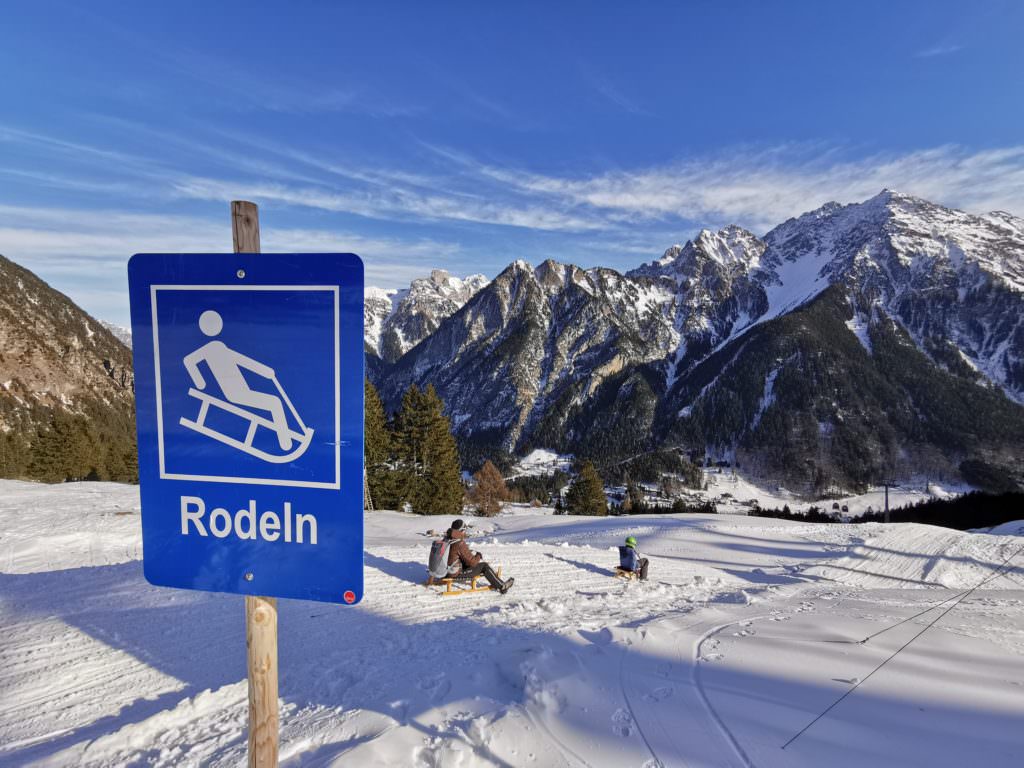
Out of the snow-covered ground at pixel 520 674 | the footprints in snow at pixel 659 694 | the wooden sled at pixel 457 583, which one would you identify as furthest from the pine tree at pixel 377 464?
the footprints in snow at pixel 659 694

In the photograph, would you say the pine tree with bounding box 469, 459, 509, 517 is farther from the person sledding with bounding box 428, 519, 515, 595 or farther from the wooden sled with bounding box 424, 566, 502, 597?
the person sledding with bounding box 428, 519, 515, 595

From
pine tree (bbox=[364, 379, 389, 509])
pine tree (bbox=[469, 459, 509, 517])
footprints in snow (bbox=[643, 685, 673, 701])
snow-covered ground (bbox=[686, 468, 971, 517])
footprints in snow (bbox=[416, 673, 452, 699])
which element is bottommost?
snow-covered ground (bbox=[686, 468, 971, 517])

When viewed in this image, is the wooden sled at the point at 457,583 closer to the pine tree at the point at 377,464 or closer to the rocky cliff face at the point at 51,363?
the pine tree at the point at 377,464

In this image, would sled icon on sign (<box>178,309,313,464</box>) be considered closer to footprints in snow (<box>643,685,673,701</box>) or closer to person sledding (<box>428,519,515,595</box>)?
footprints in snow (<box>643,685,673,701</box>)

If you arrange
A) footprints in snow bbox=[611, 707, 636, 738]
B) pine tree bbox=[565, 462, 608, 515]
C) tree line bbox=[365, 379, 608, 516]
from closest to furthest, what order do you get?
1. footprints in snow bbox=[611, 707, 636, 738]
2. tree line bbox=[365, 379, 608, 516]
3. pine tree bbox=[565, 462, 608, 515]

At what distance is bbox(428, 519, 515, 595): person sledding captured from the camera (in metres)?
9.37

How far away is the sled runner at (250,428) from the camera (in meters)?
2.09

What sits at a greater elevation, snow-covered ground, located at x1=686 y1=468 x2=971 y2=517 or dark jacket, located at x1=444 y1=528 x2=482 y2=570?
dark jacket, located at x1=444 y1=528 x2=482 y2=570

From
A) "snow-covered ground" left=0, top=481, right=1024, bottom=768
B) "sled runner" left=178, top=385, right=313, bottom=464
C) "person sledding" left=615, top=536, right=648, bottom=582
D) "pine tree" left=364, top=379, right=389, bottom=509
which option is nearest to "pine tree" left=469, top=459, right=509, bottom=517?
"pine tree" left=364, top=379, right=389, bottom=509

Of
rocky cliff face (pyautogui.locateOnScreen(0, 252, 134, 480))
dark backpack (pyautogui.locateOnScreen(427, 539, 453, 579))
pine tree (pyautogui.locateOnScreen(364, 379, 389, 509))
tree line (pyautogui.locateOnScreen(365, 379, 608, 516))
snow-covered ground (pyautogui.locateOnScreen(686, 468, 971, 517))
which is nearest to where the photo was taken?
dark backpack (pyautogui.locateOnScreen(427, 539, 453, 579))

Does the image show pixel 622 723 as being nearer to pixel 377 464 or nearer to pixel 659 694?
pixel 659 694

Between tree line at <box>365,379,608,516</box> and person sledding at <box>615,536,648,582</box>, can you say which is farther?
tree line at <box>365,379,608,516</box>

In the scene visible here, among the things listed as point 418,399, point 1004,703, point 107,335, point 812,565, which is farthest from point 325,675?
point 107,335

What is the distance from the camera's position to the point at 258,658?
7.24 feet
